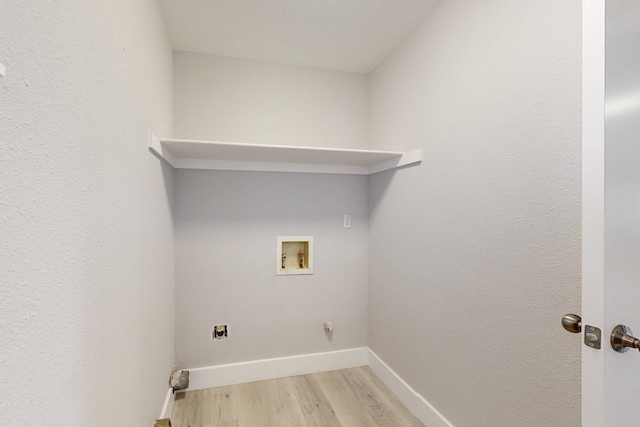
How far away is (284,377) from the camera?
7.53 ft

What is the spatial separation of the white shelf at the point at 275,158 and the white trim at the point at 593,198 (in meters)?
1.03

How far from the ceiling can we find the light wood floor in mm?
2377

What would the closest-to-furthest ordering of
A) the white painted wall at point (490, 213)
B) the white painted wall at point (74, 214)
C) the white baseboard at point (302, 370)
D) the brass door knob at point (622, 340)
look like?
the white painted wall at point (74, 214) → the brass door knob at point (622, 340) → the white painted wall at point (490, 213) → the white baseboard at point (302, 370)

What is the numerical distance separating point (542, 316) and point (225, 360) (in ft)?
6.58

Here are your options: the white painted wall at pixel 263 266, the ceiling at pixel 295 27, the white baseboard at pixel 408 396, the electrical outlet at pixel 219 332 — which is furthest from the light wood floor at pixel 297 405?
the ceiling at pixel 295 27

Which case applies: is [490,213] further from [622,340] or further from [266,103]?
[266,103]

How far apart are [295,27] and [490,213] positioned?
5.06ft

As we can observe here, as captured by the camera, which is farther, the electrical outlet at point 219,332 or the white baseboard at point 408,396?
the electrical outlet at point 219,332

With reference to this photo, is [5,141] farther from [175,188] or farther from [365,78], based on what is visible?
[365,78]

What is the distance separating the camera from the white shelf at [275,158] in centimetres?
175

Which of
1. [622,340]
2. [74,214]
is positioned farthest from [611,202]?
[74,214]

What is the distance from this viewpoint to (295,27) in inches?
72.6

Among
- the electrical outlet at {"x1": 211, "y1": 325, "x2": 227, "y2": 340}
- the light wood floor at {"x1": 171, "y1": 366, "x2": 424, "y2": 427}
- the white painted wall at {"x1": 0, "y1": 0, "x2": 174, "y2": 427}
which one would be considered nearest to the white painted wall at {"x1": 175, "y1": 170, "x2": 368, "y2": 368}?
the electrical outlet at {"x1": 211, "y1": 325, "x2": 227, "y2": 340}

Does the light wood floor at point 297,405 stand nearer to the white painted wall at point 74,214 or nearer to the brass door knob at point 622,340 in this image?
the white painted wall at point 74,214
